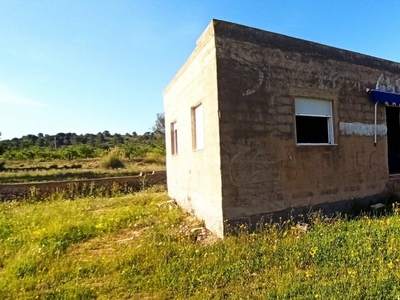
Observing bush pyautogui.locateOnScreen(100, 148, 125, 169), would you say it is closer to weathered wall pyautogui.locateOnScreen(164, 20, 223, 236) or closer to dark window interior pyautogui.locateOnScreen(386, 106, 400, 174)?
weathered wall pyautogui.locateOnScreen(164, 20, 223, 236)

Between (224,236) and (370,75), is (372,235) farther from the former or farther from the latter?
(370,75)

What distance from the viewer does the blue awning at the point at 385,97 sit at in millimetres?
8067

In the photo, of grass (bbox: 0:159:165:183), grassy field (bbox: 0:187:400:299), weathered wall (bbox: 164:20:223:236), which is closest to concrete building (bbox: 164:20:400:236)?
weathered wall (bbox: 164:20:223:236)

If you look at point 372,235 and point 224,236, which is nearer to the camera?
point 372,235

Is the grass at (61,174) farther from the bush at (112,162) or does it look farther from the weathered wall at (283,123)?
the weathered wall at (283,123)

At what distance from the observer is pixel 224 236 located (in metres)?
5.66

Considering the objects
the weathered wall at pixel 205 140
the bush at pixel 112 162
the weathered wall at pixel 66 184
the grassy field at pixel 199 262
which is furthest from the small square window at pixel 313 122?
the bush at pixel 112 162

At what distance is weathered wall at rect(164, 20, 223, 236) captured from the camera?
5980 millimetres

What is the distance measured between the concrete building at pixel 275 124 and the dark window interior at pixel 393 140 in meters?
1.93

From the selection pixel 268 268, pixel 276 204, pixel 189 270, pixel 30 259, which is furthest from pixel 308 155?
pixel 30 259

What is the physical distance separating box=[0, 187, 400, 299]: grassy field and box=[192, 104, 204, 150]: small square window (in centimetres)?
206

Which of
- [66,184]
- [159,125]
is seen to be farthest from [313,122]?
[159,125]

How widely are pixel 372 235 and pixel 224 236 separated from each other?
2.67 meters

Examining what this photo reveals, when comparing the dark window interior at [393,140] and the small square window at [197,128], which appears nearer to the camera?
the small square window at [197,128]
